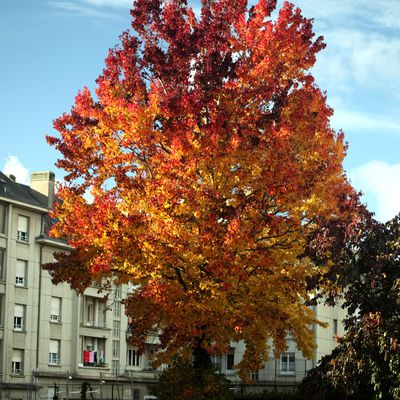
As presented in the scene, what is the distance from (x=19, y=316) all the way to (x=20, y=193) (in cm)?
1027

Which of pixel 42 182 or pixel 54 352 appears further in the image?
pixel 42 182

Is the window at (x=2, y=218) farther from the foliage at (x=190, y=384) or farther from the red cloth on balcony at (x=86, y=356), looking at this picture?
the foliage at (x=190, y=384)

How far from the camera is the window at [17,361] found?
70438mm

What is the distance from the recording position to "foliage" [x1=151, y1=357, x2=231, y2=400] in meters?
32.0

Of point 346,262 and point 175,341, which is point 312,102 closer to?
point 346,262

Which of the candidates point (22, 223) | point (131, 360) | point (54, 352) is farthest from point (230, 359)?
point (22, 223)

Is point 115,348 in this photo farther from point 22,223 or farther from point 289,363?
point 22,223

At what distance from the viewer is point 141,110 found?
101ft

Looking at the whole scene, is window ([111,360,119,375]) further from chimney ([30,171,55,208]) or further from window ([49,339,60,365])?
chimney ([30,171,55,208])

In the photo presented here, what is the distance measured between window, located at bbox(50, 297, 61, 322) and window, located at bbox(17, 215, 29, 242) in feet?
18.7

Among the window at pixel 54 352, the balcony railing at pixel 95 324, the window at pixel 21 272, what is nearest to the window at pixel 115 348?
the balcony railing at pixel 95 324

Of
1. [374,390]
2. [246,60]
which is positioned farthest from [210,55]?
[374,390]

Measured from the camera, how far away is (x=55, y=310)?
75.6 m

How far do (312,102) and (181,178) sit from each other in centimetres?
630
